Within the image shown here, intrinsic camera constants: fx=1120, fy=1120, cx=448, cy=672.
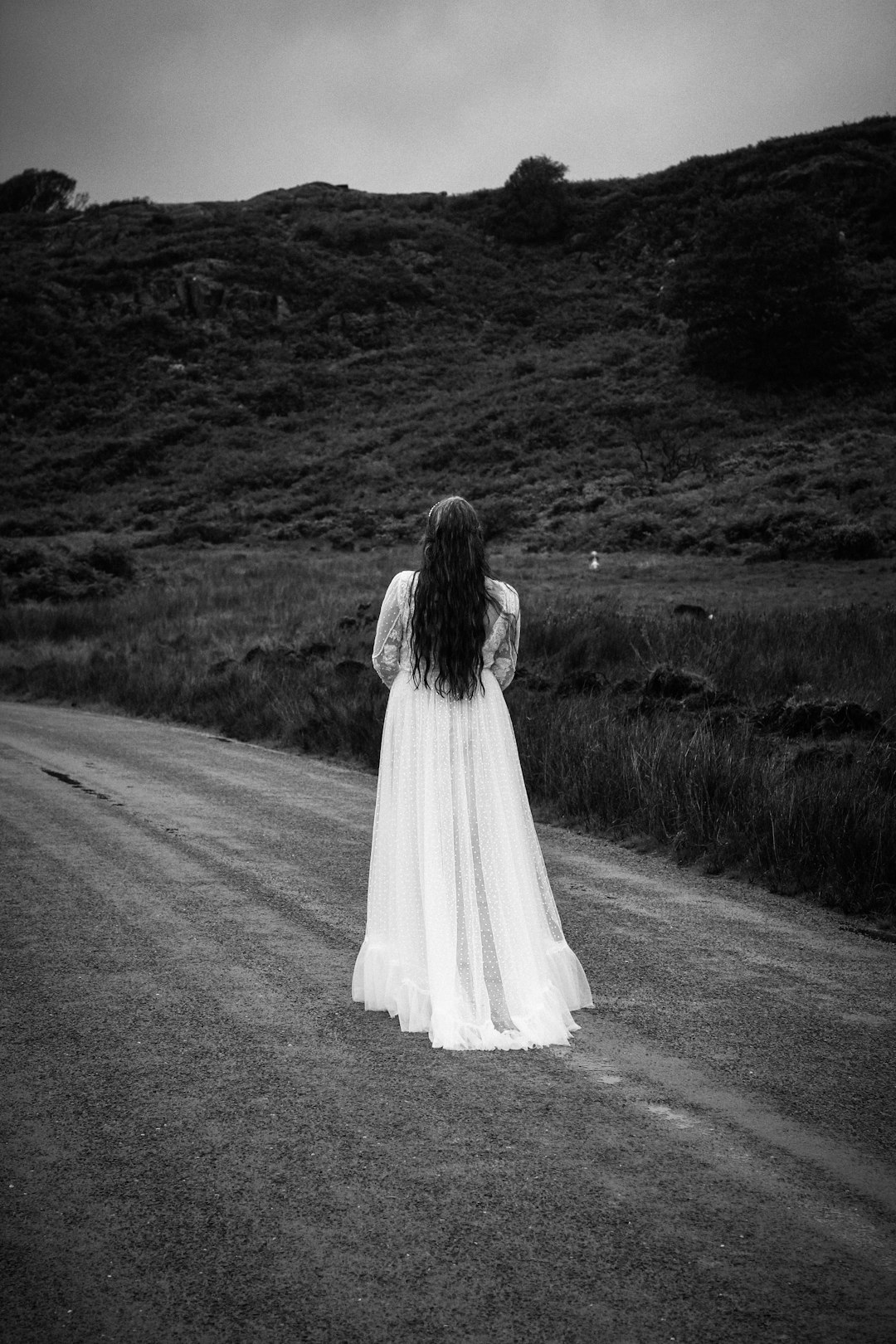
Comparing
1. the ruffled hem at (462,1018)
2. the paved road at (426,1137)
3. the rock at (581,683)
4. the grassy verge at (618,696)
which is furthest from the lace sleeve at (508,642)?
the rock at (581,683)

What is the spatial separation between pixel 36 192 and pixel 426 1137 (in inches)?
4783

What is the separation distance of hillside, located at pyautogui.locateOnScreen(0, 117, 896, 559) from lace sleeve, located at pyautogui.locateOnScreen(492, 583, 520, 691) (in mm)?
22228

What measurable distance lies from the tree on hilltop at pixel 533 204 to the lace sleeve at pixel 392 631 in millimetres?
82471

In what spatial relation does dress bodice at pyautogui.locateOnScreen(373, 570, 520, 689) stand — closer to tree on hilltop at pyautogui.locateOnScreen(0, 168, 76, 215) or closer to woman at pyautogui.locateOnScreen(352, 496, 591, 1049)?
woman at pyautogui.locateOnScreen(352, 496, 591, 1049)

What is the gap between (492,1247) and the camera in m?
2.94

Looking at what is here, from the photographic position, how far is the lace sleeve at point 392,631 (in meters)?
4.92

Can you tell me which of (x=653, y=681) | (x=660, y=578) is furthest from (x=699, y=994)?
(x=660, y=578)

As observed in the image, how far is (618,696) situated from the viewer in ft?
38.5

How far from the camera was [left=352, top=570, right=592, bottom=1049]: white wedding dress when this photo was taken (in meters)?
4.51

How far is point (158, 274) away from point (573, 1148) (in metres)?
74.9

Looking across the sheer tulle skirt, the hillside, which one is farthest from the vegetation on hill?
the sheer tulle skirt

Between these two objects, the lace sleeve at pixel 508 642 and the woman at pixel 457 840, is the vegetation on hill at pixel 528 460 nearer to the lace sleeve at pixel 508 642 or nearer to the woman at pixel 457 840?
the woman at pixel 457 840

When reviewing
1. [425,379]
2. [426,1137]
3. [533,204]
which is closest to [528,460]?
[425,379]

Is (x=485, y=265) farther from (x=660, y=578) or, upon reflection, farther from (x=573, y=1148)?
(x=573, y=1148)
